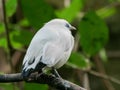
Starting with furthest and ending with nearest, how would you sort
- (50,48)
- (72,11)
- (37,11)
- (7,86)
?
(72,11) < (37,11) < (7,86) < (50,48)

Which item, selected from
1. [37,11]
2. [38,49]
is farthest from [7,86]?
[38,49]

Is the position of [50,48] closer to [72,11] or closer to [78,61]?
[78,61]

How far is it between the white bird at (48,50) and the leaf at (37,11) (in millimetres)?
454

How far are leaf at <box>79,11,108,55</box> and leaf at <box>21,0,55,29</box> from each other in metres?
0.11

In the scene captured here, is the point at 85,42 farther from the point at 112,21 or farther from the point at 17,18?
the point at 112,21

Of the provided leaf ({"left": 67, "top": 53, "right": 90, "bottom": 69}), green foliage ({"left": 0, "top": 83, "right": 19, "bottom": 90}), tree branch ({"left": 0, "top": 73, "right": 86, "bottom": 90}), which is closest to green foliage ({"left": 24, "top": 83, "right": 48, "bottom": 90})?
green foliage ({"left": 0, "top": 83, "right": 19, "bottom": 90})

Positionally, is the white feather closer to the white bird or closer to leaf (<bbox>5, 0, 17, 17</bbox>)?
the white bird

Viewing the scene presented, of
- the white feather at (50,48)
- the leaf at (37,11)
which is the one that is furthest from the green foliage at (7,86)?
the white feather at (50,48)

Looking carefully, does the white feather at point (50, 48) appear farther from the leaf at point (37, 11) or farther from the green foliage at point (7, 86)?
the leaf at point (37, 11)

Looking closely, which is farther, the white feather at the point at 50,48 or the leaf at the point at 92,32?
the leaf at the point at 92,32

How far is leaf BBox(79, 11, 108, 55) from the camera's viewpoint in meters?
1.41

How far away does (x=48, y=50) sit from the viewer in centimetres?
89

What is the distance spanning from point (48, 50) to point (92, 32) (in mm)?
587

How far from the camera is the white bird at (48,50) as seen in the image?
85cm
